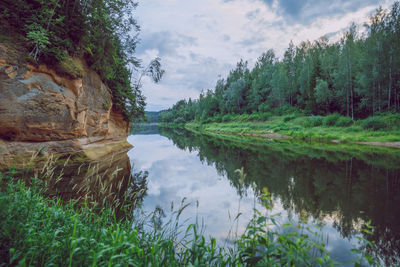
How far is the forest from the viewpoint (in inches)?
1094

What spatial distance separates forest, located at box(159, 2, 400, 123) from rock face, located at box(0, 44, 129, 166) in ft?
117

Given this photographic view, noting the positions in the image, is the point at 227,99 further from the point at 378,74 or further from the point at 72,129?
the point at 72,129

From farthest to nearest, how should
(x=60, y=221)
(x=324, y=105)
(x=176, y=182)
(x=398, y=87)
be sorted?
(x=324, y=105) < (x=398, y=87) < (x=176, y=182) < (x=60, y=221)

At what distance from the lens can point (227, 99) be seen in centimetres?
6988

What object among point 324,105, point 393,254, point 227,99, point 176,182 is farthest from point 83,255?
point 227,99

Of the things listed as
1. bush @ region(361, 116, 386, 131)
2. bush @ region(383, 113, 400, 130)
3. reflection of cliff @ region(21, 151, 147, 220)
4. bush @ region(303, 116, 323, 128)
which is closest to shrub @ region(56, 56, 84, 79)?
reflection of cliff @ region(21, 151, 147, 220)

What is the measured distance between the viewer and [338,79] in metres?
36.4

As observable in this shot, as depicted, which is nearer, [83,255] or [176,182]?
[83,255]

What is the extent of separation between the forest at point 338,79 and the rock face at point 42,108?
35658 millimetres

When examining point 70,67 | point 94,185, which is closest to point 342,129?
point 94,185

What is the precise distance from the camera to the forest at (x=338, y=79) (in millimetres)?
27797

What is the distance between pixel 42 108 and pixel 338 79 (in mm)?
44309

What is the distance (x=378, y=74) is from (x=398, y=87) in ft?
10.6

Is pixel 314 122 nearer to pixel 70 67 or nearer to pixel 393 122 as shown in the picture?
pixel 393 122
